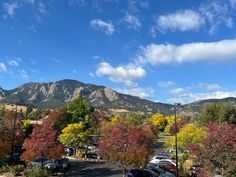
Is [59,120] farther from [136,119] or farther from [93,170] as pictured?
[136,119]

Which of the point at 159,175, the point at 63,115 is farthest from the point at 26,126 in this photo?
the point at 159,175

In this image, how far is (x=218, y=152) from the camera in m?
27.1

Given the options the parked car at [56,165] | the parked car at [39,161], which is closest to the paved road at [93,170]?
the parked car at [56,165]

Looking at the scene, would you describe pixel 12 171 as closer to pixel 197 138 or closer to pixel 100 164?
pixel 100 164

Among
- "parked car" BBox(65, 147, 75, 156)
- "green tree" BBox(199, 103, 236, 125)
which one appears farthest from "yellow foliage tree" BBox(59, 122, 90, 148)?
"green tree" BBox(199, 103, 236, 125)

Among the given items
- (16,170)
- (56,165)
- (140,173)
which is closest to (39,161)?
(56,165)

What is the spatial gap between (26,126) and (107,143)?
42.2 m

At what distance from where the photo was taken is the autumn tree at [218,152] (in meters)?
26.3

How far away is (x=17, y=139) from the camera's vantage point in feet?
159

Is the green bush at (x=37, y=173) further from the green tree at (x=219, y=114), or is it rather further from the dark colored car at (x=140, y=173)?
the green tree at (x=219, y=114)

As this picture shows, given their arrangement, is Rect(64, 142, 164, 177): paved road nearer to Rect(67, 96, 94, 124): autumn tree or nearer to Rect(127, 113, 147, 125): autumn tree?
Rect(67, 96, 94, 124): autumn tree

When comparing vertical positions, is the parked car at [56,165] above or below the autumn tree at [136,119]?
below

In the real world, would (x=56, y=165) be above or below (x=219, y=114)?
below

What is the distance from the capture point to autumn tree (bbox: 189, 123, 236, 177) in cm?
2628
